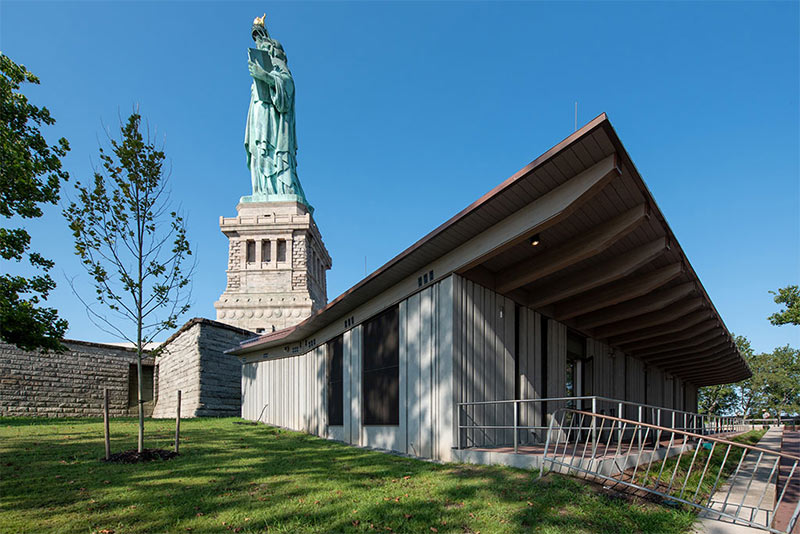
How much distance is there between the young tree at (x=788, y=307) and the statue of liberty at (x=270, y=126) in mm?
35374

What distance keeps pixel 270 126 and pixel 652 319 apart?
136 feet

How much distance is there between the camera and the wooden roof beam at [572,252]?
7258mm

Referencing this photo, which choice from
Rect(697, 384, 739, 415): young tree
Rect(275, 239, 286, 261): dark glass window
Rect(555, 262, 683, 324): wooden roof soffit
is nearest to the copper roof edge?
Rect(555, 262, 683, 324): wooden roof soffit

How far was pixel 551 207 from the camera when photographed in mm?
6855

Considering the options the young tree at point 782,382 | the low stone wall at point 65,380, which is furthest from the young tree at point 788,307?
the young tree at point 782,382

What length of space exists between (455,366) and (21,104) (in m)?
13.7

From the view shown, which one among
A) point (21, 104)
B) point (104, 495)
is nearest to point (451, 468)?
point (104, 495)

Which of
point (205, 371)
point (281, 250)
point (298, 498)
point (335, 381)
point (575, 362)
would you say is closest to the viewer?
point (298, 498)

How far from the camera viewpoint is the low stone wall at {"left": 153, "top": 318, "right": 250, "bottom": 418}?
19.1m

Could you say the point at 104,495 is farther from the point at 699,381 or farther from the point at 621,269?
the point at 699,381

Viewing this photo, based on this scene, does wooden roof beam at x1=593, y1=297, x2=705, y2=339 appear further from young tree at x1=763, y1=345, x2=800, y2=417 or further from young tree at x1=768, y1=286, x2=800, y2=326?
young tree at x1=763, y1=345, x2=800, y2=417

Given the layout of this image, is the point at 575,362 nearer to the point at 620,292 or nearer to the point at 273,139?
the point at 620,292

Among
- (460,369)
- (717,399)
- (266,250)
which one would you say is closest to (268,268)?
(266,250)

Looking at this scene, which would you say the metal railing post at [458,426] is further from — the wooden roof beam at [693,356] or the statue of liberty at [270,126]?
the statue of liberty at [270,126]
